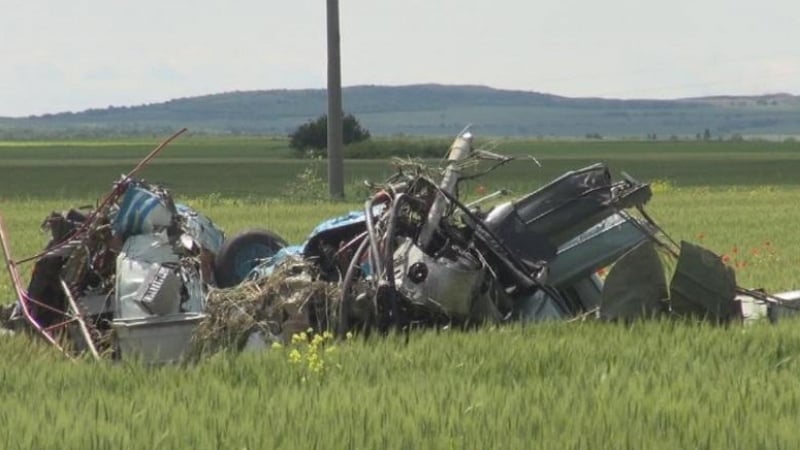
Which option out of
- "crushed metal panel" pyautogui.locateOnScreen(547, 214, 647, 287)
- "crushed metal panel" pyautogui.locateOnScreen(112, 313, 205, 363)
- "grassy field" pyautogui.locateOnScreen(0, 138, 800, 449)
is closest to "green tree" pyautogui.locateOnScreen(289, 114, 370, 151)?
"crushed metal panel" pyautogui.locateOnScreen(547, 214, 647, 287)

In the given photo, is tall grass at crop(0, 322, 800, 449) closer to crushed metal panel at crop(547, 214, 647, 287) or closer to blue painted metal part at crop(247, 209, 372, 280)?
crushed metal panel at crop(547, 214, 647, 287)

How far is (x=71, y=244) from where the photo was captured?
9336 millimetres

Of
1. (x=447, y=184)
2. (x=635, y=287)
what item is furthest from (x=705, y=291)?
(x=447, y=184)

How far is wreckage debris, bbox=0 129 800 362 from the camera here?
27.5 ft

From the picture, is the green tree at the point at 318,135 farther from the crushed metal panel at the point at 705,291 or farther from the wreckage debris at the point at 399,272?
the crushed metal panel at the point at 705,291

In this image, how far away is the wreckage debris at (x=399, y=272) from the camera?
27.5 feet

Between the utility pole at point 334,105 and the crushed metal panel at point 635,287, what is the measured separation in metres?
25.3

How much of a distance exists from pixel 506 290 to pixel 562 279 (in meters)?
0.37

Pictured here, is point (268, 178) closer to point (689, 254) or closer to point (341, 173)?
point (341, 173)

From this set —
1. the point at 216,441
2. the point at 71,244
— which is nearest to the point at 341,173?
the point at 71,244

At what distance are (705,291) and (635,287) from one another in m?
0.41

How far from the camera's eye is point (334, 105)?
3425 cm

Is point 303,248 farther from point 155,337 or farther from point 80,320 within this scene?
point 155,337

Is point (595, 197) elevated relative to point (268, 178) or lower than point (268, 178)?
elevated
